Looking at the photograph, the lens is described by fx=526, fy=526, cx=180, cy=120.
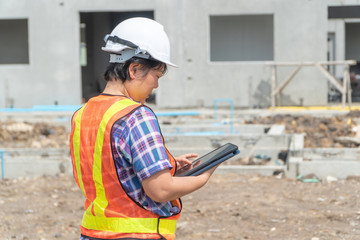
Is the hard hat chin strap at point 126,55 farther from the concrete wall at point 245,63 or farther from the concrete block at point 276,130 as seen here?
the concrete wall at point 245,63

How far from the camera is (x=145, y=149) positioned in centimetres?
178

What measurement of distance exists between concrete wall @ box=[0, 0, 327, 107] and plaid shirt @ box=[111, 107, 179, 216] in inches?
538

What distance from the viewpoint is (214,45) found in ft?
61.3

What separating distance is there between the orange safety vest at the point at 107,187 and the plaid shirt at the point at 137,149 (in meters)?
0.02

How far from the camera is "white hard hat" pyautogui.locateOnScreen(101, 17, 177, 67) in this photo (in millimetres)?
1896

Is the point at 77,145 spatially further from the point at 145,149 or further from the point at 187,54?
the point at 187,54

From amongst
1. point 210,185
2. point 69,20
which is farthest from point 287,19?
point 210,185

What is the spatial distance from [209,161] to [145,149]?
31 centimetres

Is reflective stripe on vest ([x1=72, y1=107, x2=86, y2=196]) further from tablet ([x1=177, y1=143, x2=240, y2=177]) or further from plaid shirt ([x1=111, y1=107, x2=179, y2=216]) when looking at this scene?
tablet ([x1=177, y1=143, x2=240, y2=177])

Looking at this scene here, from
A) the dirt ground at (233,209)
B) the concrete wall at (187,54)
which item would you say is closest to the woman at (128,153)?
the dirt ground at (233,209)

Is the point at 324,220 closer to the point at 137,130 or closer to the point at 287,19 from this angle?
the point at 137,130

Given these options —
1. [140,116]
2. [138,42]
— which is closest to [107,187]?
[140,116]

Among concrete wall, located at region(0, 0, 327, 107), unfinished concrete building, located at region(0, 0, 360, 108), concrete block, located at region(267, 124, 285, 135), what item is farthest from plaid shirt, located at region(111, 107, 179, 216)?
concrete wall, located at region(0, 0, 327, 107)

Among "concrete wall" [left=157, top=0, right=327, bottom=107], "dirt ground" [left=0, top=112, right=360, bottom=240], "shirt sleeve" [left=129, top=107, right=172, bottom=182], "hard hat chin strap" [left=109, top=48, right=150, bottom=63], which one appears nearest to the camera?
"shirt sleeve" [left=129, top=107, right=172, bottom=182]
